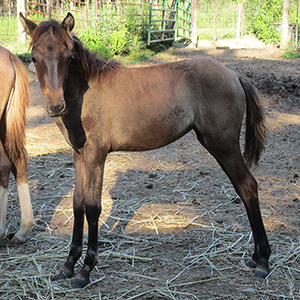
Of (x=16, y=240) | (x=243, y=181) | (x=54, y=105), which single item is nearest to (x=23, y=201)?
(x=16, y=240)

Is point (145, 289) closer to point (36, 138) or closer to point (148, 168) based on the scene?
point (148, 168)

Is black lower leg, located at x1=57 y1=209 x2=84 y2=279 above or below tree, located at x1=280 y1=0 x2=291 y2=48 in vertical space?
below

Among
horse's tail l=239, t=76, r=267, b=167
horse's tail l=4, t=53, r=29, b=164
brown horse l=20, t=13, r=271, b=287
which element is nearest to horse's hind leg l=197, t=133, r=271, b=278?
brown horse l=20, t=13, r=271, b=287

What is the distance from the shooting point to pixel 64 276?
2.76 m

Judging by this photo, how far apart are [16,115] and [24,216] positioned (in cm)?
105

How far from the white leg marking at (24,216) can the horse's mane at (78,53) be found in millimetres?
1549

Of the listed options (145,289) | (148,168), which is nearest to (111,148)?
(145,289)

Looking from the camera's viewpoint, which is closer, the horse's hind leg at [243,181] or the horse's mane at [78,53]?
the horse's mane at [78,53]

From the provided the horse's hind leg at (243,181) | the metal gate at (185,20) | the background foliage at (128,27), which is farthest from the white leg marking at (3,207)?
the metal gate at (185,20)

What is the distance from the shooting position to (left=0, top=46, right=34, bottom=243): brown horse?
338cm

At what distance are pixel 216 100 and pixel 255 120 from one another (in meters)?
0.52

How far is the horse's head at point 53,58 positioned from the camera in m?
2.23

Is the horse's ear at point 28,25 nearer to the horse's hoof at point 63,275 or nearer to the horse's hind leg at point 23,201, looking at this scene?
the horse's hind leg at point 23,201

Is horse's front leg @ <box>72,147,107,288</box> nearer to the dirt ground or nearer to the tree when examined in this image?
the dirt ground
